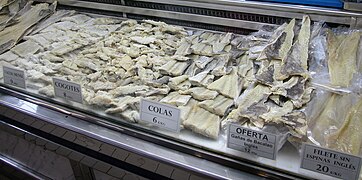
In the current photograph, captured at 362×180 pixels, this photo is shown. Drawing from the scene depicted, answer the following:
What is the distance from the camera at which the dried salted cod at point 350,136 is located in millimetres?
967

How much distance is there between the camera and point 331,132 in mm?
1028

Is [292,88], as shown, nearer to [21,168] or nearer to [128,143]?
[128,143]

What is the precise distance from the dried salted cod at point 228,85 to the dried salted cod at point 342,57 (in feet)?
Answer: 1.09

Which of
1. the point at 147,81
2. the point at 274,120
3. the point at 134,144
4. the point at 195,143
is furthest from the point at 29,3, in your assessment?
the point at 274,120

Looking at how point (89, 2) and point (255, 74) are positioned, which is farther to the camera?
point (89, 2)

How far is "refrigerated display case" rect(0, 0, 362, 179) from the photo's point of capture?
3.45 feet

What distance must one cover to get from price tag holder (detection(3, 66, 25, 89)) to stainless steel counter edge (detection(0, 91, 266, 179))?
2.8 inches

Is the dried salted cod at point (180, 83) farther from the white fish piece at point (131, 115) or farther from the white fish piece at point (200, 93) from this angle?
the white fish piece at point (131, 115)

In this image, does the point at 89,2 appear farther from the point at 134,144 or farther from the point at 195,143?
the point at 195,143

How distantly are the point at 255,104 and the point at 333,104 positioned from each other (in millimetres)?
245

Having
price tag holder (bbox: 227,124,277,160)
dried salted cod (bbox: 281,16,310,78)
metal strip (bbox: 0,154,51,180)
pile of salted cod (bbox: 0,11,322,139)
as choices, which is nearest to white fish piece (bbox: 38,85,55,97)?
pile of salted cod (bbox: 0,11,322,139)

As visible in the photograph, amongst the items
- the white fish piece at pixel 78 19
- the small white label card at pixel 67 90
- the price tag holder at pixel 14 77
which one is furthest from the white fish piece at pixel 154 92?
the white fish piece at pixel 78 19

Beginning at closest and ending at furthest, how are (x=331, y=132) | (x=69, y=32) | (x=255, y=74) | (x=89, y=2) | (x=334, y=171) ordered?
1. (x=334, y=171)
2. (x=331, y=132)
3. (x=255, y=74)
4. (x=69, y=32)
5. (x=89, y=2)

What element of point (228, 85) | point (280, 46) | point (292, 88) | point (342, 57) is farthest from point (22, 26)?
point (342, 57)
